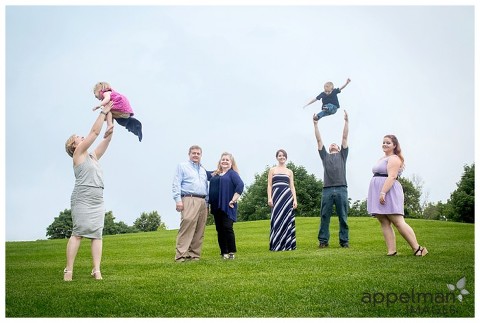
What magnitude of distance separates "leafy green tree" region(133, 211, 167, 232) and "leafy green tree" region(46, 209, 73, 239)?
14.1m

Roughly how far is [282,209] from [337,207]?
48.2 inches

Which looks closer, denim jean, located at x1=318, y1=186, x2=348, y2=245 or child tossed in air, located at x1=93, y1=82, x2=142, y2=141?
child tossed in air, located at x1=93, y1=82, x2=142, y2=141

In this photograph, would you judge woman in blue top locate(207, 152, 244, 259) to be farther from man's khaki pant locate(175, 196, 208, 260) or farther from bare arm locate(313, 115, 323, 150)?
bare arm locate(313, 115, 323, 150)

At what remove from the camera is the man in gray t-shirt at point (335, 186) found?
1156 centimetres

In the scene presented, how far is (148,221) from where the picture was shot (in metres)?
69.4

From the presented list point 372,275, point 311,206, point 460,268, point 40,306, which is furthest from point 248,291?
point 311,206

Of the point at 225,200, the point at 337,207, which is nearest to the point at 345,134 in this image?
the point at 337,207

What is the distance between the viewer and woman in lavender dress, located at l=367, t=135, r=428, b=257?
9.12m

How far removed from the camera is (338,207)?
1156cm

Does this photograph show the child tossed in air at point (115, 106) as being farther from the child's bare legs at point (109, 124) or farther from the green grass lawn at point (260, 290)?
the green grass lawn at point (260, 290)

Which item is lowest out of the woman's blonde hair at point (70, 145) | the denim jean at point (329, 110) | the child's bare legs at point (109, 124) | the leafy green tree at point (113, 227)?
the leafy green tree at point (113, 227)

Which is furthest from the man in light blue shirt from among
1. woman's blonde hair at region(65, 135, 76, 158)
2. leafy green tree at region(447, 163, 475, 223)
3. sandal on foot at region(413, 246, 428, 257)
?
leafy green tree at region(447, 163, 475, 223)

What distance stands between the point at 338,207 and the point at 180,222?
3642 mm

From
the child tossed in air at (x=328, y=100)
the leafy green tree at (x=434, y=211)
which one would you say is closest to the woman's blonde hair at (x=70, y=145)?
the child tossed in air at (x=328, y=100)
